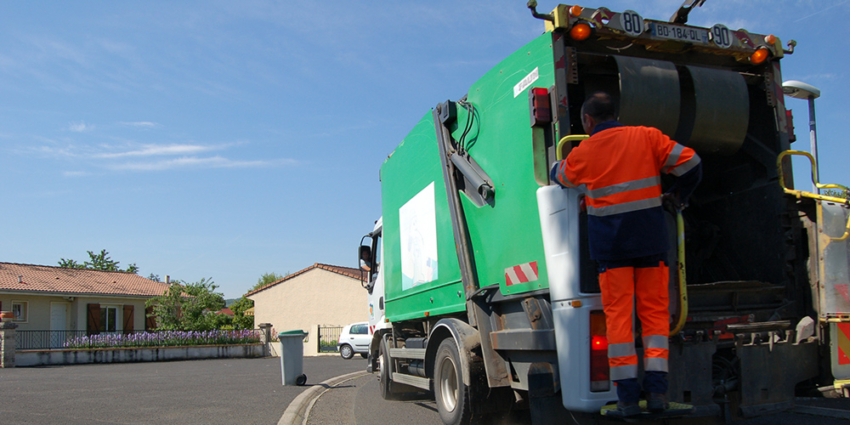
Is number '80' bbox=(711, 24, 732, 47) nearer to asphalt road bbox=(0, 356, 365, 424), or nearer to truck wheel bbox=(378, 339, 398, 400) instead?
truck wheel bbox=(378, 339, 398, 400)

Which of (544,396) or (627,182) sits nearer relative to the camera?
(627,182)

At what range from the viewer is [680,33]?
451 centimetres

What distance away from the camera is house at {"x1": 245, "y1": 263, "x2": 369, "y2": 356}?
35344 millimetres

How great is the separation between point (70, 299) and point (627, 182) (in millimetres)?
31639

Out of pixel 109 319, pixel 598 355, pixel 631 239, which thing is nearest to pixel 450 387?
pixel 598 355

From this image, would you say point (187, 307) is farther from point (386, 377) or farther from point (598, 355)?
point (598, 355)

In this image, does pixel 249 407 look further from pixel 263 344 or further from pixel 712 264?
pixel 263 344

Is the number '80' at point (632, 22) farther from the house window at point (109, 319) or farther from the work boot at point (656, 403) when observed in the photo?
the house window at point (109, 319)

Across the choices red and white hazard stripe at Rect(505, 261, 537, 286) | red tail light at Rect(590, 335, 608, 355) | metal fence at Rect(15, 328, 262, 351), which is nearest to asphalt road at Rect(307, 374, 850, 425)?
red tail light at Rect(590, 335, 608, 355)

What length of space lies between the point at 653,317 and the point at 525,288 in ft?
3.43

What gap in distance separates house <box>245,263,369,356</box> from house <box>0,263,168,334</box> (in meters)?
7.25

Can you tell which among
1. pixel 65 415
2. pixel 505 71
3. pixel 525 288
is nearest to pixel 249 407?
pixel 65 415

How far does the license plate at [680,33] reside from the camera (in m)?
4.48

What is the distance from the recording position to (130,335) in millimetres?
24234
